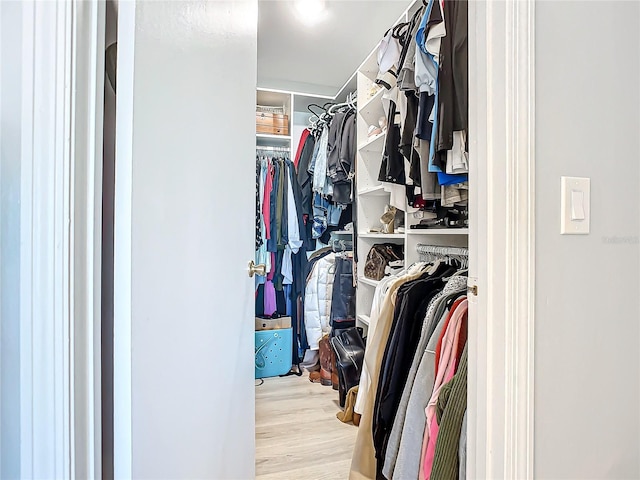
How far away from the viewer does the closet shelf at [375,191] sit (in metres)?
2.13

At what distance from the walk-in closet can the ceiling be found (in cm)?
2

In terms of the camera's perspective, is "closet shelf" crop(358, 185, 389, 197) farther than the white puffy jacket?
No

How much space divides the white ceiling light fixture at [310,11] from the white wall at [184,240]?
1119mm

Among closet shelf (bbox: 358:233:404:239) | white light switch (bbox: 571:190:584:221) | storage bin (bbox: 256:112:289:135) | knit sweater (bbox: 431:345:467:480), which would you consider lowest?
knit sweater (bbox: 431:345:467:480)

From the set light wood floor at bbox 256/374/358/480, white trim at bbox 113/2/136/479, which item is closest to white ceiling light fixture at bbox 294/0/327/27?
white trim at bbox 113/2/136/479

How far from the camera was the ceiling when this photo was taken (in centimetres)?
201

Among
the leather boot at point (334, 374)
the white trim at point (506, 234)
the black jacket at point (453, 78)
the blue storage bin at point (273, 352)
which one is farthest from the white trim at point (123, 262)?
the blue storage bin at point (273, 352)

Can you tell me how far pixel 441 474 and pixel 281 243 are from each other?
6.47ft

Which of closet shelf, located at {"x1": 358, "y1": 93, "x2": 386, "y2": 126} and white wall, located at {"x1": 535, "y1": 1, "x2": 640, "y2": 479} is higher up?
closet shelf, located at {"x1": 358, "y1": 93, "x2": 386, "y2": 126}

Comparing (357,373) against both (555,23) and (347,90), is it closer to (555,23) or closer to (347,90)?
(555,23)

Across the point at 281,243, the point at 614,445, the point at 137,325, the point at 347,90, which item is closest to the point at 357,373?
the point at 281,243

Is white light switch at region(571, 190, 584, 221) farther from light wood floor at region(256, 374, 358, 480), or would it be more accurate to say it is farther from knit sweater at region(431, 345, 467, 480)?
light wood floor at region(256, 374, 358, 480)

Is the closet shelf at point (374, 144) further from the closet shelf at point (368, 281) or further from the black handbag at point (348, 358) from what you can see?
the black handbag at point (348, 358)

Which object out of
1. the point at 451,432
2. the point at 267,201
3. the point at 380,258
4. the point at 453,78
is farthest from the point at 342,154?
the point at 451,432
